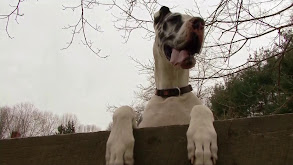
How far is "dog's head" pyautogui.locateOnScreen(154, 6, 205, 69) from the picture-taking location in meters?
2.62

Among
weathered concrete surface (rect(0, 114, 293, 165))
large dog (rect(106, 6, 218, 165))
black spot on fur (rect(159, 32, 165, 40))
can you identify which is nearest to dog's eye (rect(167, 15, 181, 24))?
large dog (rect(106, 6, 218, 165))

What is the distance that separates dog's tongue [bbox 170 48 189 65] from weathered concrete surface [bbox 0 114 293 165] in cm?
97

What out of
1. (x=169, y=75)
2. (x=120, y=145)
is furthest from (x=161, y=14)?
(x=120, y=145)

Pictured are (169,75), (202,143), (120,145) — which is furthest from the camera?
(169,75)

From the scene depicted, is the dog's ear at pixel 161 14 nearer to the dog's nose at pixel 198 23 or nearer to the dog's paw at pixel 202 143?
the dog's nose at pixel 198 23

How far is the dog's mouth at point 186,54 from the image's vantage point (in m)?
2.60

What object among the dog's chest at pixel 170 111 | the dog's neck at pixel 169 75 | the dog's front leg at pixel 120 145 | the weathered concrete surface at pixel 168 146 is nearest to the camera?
the weathered concrete surface at pixel 168 146

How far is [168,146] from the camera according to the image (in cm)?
173

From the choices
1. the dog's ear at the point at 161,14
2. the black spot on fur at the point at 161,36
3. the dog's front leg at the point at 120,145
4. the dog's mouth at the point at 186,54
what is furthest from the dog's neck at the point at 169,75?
the dog's front leg at the point at 120,145

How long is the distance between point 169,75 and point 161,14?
73 cm

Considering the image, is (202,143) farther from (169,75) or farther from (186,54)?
(169,75)

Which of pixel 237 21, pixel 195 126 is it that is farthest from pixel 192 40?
pixel 237 21

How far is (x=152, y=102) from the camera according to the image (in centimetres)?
292

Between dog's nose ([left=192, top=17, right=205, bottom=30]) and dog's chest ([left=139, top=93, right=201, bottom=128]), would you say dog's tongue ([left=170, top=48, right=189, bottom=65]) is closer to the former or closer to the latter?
dog's nose ([left=192, top=17, right=205, bottom=30])
